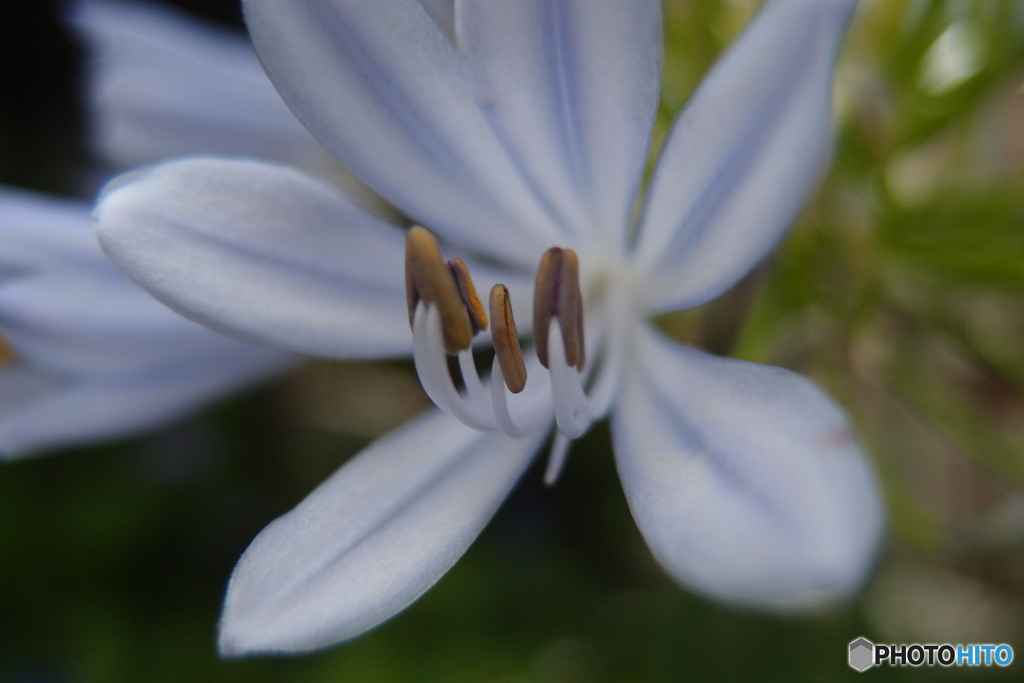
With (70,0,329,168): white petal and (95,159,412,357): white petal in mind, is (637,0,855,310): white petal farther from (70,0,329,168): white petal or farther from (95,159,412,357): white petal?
(70,0,329,168): white petal

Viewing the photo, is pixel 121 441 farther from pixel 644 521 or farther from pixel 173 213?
pixel 644 521

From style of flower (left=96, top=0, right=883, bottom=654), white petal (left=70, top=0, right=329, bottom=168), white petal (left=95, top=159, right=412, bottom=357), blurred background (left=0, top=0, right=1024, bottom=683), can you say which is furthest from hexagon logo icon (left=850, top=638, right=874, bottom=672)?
white petal (left=70, top=0, right=329, bottom=168)

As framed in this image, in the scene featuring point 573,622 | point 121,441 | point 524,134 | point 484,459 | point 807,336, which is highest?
point 524,134


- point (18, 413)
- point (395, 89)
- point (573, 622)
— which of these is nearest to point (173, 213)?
point (395, 89)

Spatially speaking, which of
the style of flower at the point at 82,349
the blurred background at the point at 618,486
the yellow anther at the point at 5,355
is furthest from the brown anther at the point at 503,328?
the yellow anther at the point at 5,355

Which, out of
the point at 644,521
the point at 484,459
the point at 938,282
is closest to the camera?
the point at 644,521

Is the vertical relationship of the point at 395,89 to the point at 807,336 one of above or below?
above

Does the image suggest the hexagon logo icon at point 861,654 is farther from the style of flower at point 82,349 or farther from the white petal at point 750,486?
the style of flower at point 82,349
